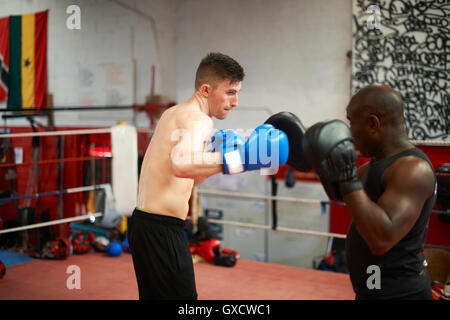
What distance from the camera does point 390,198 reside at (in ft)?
4.02

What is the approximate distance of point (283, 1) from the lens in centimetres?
498

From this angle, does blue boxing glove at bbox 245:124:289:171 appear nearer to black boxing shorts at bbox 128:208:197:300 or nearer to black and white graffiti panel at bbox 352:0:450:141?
black boxing shorts at bbox 128:208:197:300

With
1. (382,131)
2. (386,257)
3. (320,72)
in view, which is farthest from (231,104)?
(320,72)

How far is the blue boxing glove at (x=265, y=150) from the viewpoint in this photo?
1540 mm

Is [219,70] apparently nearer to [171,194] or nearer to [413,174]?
[171,194]

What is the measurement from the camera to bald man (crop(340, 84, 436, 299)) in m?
1.21

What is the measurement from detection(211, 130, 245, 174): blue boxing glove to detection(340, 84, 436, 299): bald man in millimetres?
387

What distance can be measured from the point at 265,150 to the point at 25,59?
191 inches

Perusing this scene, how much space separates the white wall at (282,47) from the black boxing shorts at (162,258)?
10.7 ft

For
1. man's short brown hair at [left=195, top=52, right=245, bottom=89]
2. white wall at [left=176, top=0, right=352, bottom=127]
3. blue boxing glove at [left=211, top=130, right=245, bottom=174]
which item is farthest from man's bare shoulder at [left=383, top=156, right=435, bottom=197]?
white wall at [left=176, top=0, right=352, bottom=127]

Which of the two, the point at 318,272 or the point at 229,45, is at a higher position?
the point at 229,45

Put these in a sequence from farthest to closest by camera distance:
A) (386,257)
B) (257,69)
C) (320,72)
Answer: (257,69), (320,72), (386,257)
